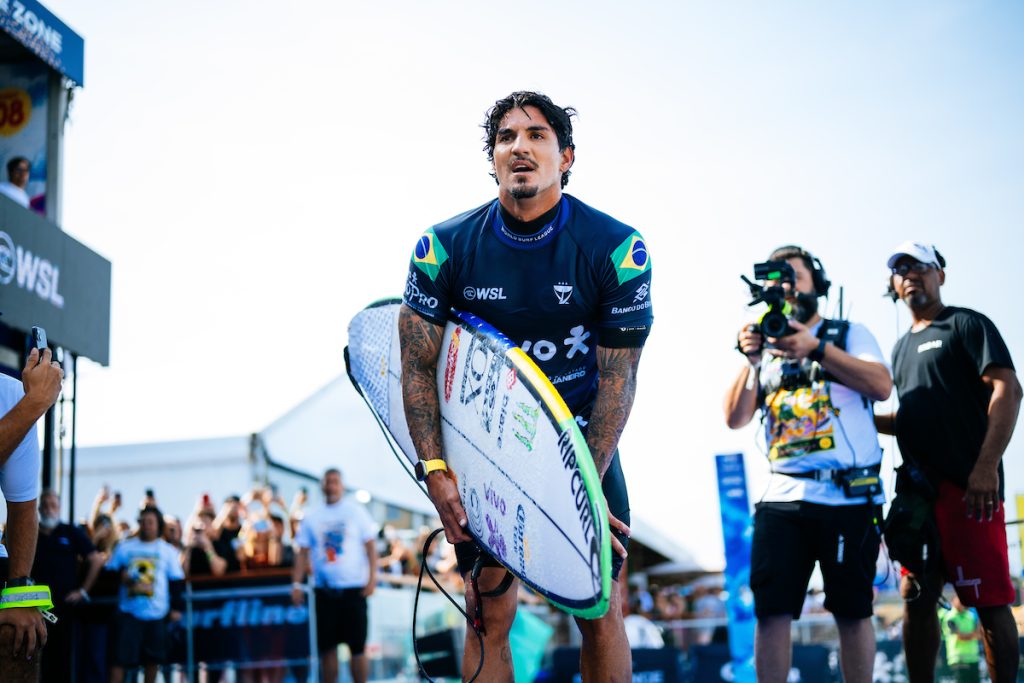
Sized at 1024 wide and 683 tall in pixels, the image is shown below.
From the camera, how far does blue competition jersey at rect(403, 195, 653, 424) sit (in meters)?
3.69

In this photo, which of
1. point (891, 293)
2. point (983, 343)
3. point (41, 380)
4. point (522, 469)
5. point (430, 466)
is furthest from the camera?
point (891, 293)

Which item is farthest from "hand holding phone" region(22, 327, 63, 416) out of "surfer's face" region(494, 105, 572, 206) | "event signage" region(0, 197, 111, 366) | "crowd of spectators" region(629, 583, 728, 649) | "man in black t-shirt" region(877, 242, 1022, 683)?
"crowd of spectators" region(629, 583, 728, 649)

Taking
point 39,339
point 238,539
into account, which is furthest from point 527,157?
point 238,539

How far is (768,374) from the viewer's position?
5320 mm

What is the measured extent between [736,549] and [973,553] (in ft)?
17.6

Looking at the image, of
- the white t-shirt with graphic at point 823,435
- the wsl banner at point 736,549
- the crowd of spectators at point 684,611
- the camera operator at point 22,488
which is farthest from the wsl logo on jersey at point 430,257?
the crowd of spectators at point 684,611

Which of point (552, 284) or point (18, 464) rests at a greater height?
point (552, 284)

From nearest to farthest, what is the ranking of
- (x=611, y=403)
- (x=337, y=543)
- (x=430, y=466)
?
(x=611, y=403)
(x=430, y=466)
(x=337, y=543)

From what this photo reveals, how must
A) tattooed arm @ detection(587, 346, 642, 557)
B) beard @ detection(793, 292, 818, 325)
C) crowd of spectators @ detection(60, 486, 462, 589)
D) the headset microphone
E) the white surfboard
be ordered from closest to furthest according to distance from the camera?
1. the white surfboard
2. tattooed arm @ detection(587, 346, 642, 557)
3. beard @ detection(793, 292, 818, 325)
4. the headset microphone
5. crowd of spectators @ detection(60, 486, 462, 589)

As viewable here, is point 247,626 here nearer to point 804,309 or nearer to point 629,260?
point 804,309

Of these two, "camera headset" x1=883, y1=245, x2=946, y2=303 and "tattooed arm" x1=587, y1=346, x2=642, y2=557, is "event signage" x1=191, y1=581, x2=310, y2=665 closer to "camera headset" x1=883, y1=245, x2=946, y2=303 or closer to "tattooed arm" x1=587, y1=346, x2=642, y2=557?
"camera headset" x1=883, y1=245, x2=946, y2=303

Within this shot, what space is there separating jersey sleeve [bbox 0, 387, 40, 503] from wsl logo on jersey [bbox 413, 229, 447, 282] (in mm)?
1398

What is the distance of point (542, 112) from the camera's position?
3.84 metres

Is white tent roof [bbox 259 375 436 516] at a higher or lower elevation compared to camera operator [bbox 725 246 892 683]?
higher
